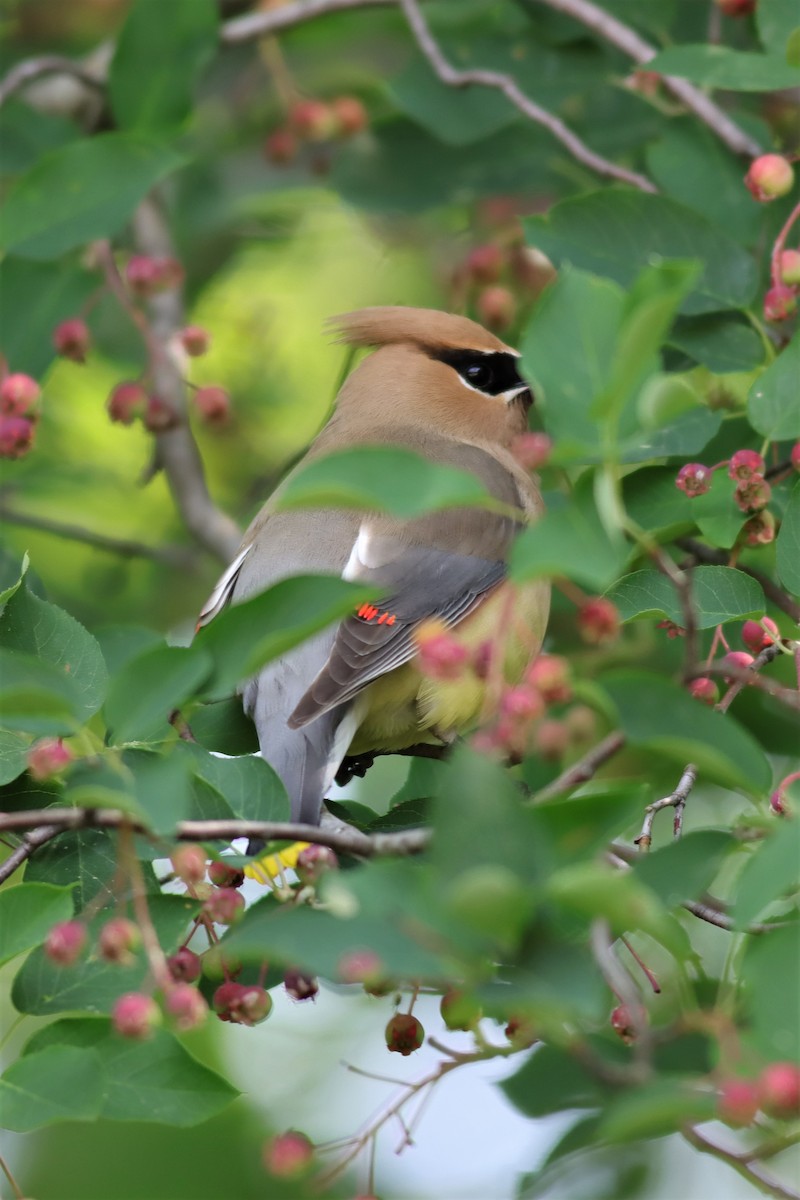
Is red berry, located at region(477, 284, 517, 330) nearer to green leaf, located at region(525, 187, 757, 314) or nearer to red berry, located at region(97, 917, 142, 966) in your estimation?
green leaf, located at region(525, 187, 757, 314)

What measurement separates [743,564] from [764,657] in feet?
2.44

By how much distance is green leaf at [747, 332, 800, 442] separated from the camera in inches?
99.0

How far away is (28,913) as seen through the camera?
2.07m

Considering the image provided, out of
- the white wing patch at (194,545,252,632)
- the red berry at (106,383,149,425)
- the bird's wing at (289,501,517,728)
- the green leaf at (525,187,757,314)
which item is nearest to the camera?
the bird's wing at (289,501,517,728)

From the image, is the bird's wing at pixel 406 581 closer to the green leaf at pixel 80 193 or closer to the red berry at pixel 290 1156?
the green leaf at pixel 80 193

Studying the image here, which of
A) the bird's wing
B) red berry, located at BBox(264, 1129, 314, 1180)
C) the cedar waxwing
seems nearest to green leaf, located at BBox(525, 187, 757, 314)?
the cedar waxwing

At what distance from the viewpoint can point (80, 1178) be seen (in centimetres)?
421

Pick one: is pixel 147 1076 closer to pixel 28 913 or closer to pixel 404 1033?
pixel 28 913

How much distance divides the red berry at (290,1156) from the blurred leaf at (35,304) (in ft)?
6.93

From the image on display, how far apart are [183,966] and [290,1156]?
0.33 metres

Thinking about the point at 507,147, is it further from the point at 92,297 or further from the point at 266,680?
the point at 266,680

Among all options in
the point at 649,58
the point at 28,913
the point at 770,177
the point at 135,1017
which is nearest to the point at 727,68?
the point at 770,177

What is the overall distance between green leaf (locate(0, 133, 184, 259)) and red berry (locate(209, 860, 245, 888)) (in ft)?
4.96

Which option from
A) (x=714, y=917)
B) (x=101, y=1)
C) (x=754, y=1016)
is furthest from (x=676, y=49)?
(x=101, y=1)
